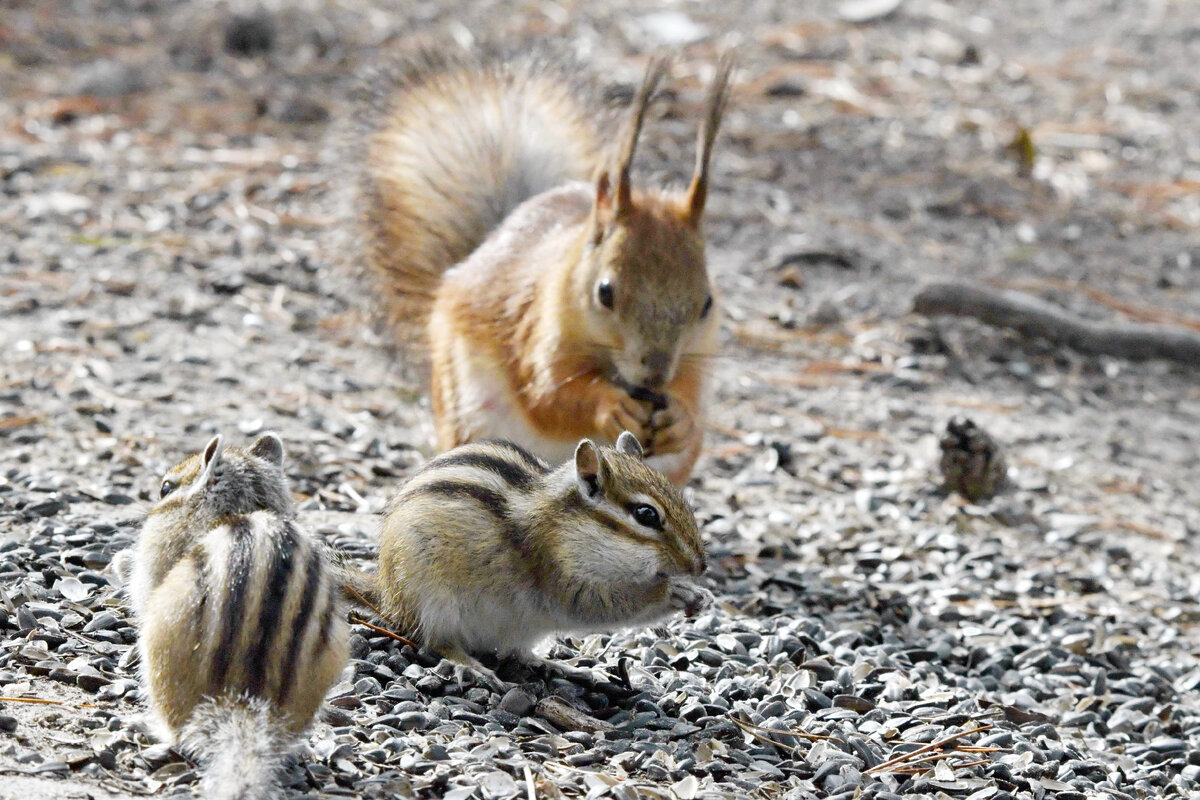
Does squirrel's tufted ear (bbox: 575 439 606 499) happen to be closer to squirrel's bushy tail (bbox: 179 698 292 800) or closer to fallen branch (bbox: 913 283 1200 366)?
squirrel's bushy tail (bbox: 179 698 292 800)

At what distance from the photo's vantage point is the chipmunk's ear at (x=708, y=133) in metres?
2.89

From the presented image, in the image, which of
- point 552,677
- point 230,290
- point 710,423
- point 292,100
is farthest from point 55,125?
point 552,677

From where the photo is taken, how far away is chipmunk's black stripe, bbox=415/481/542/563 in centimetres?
242

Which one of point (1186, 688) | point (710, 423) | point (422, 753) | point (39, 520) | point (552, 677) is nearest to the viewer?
point (422, 753)

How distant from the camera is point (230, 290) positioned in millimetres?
4551

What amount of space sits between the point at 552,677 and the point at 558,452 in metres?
0.87

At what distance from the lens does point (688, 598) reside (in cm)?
240

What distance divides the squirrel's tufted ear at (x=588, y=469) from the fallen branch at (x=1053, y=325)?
8.81ft

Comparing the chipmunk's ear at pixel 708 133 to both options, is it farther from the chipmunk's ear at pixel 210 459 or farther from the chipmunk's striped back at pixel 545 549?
the chipmunk's ear at pixel 210 459

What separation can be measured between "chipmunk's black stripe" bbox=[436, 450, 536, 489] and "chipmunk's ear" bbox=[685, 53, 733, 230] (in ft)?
3.00

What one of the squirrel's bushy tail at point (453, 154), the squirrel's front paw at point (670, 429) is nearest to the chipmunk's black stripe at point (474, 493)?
the squirrel's front paw at point (670, 429)

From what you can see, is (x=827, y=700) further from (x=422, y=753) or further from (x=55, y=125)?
(x=55, y=125)

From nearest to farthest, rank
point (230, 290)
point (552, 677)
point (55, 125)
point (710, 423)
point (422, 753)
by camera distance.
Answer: point (422, 753) < point (552, 677) < point (710, 423) < point (230, 290) < point (55, 125)

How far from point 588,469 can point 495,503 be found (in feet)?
0.57
